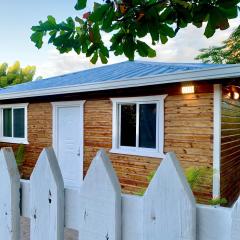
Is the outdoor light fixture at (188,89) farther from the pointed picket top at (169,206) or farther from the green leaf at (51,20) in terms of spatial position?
the pointed picket top at (169,206)

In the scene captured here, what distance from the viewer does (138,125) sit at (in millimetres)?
6934

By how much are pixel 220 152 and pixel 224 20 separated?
505 cm

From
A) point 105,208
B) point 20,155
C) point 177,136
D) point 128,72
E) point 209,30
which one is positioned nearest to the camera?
point 105,208

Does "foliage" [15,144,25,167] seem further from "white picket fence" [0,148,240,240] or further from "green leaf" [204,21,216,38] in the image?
"green leaf" [204,21,216,38]

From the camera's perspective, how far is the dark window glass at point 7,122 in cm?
1067

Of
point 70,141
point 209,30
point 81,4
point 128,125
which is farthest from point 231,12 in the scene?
point 70,141

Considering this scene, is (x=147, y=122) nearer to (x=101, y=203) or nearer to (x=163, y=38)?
(x=163, y=38)

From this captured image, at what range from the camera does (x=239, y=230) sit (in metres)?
0.76

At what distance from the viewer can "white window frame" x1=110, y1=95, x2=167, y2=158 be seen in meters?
6.55

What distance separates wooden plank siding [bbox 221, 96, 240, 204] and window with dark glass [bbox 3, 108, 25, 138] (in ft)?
23.8

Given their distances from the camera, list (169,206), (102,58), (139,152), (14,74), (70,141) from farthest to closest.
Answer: (14,74) → (70,141) → (139,152) → (102,58) → (169,206)

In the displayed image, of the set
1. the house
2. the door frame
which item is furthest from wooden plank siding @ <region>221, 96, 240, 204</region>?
the door frame

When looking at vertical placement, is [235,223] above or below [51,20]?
below

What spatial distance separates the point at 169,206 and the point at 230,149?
6423 millimetres
